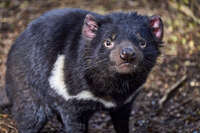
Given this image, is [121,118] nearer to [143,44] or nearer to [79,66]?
[79,66]

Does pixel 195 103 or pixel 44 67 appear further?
pixel 195 103

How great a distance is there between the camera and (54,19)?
3.56 metres

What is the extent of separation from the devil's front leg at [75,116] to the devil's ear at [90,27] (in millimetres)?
623

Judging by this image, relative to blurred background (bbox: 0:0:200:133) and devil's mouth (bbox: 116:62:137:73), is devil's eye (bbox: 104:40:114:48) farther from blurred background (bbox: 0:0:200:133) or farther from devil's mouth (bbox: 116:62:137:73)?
blurred background (bbox: 0:0:200:133)

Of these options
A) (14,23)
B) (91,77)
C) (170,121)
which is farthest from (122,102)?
(14,23)

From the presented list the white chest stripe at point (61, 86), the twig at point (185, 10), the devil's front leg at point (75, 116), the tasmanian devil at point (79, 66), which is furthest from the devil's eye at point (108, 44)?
the twig at point (185, 10)

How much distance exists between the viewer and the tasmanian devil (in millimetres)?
3031

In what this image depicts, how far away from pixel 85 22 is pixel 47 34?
1.57 ft

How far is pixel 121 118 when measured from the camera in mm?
3727

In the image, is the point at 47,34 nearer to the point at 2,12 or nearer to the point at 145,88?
the point at 145,88

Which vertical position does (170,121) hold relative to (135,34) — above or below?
below

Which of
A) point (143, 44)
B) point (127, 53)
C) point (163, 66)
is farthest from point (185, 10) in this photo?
A: point (127, 53)

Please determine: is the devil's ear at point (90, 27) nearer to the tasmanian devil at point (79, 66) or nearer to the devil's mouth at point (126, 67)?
the tasmanian devil at point (79, 66)

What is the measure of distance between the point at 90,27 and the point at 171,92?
2.10m
